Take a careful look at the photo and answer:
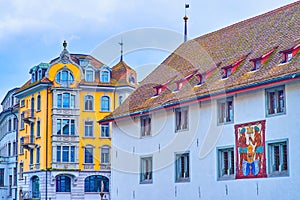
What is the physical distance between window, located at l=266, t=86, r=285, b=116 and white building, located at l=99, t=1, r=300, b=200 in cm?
4

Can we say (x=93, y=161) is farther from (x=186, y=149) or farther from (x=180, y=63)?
(x=186, y=149)

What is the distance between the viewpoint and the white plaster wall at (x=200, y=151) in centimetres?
2936

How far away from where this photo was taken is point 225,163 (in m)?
33.7

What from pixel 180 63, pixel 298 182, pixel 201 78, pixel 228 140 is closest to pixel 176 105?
pixel 201 78

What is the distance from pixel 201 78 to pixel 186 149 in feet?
12.6

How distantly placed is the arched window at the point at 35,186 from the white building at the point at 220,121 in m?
26.6

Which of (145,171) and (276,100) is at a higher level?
(276,100)

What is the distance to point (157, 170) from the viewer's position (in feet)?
129

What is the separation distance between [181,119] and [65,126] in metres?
33.4

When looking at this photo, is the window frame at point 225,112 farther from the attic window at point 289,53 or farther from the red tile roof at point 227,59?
the attic window at point 289,53

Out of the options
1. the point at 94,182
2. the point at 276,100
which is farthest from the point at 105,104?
the point at 276,100

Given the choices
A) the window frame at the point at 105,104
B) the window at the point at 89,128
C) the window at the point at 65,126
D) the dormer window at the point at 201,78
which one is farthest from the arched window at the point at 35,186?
the dormer window at the point at 201,78

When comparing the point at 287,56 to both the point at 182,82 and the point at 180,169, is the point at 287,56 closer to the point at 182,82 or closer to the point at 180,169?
the point at 182,82

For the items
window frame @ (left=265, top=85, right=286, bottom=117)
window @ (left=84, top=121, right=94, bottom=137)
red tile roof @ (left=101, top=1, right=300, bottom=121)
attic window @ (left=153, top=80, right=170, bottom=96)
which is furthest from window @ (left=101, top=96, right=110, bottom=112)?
window frame @ (left=265, top=85, right=286, bottom=117)
